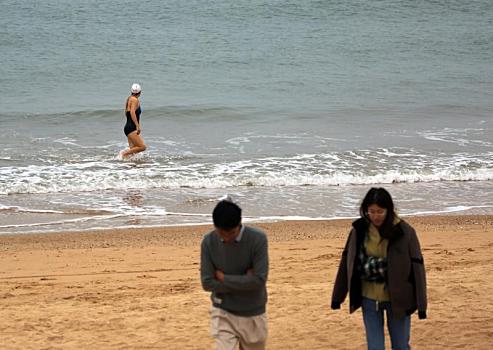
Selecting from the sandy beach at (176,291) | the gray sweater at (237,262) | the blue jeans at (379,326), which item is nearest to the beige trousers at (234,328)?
the gray sweater at (237,262)

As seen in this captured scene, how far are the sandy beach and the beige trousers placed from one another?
179 cm

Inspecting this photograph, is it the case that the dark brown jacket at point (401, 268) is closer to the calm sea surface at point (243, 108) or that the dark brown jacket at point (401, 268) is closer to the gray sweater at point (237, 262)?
the gray sweater at point (237, 262)

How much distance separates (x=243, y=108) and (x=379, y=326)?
66.5 ft

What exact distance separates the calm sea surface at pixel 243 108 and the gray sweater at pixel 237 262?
753 centimetres

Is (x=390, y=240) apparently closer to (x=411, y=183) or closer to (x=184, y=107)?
(x=411, y=183)

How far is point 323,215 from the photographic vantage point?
13.1 meters

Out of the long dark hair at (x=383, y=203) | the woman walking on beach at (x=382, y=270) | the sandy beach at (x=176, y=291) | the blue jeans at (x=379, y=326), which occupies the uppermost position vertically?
the long dark hair at (x=383, y=203)

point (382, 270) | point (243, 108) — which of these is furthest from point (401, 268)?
point (243, 108)

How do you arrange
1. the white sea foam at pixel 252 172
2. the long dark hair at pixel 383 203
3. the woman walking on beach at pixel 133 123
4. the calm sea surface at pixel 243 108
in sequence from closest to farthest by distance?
the long dark hair at pixel 383 203 → the calm sea surface at pixel 243 108 → the white sea foam at pixel 252 172 → the woman walking on beach at pixel 133 123

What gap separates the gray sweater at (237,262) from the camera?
4984 millimetres

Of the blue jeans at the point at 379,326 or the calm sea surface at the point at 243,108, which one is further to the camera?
the calm sea surface at the point at 243,108

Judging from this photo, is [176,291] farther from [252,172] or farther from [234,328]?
[252,172]

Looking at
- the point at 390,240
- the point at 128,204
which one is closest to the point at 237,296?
the point at 390,240

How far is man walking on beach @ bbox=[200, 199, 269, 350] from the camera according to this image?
4.89 meters
